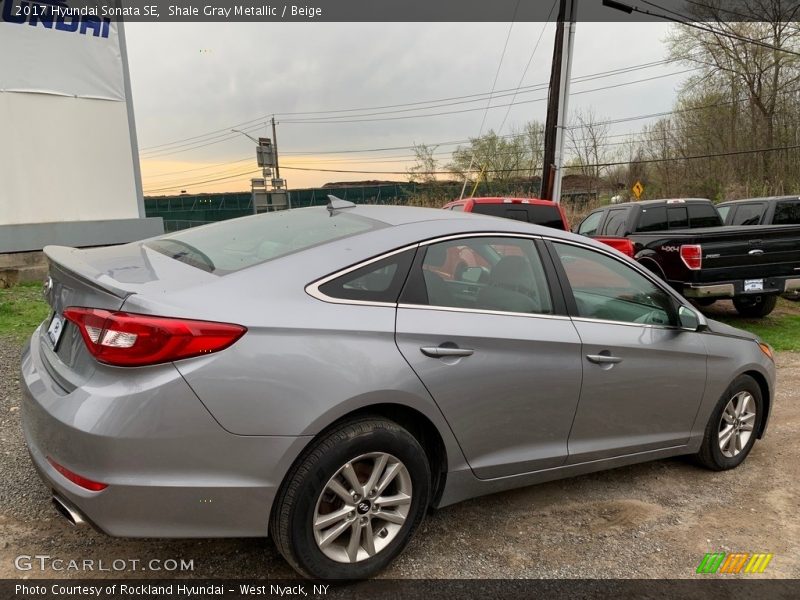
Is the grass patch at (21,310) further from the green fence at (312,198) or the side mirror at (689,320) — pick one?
the green fence at (312,198)

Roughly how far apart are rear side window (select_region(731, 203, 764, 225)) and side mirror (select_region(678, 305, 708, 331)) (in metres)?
9.84

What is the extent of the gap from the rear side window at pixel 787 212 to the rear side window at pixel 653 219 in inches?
121

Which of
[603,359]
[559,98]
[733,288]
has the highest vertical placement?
[559,98]

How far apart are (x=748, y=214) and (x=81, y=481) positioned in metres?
13.2

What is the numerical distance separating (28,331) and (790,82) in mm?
35174

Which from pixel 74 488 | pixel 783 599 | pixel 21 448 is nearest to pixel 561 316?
pixel 783 599

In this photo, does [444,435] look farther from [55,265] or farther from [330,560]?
[55,265]

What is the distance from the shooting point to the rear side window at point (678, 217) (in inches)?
396

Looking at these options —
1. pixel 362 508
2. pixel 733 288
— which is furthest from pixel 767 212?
pixel 362 508

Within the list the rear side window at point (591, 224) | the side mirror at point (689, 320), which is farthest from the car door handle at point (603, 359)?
the rear side window at point (591, 224)

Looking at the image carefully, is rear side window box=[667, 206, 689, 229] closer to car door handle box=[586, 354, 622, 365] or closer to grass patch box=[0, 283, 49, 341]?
car door handle box=[586, 354, 622, 365]

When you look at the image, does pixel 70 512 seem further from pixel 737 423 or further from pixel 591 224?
pixel 591 224

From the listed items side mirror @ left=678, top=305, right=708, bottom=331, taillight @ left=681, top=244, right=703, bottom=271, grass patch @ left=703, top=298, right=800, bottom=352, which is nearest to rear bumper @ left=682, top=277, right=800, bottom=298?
taillight @ left=681, top=244, right=703, bottom=271

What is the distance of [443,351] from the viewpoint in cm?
250
